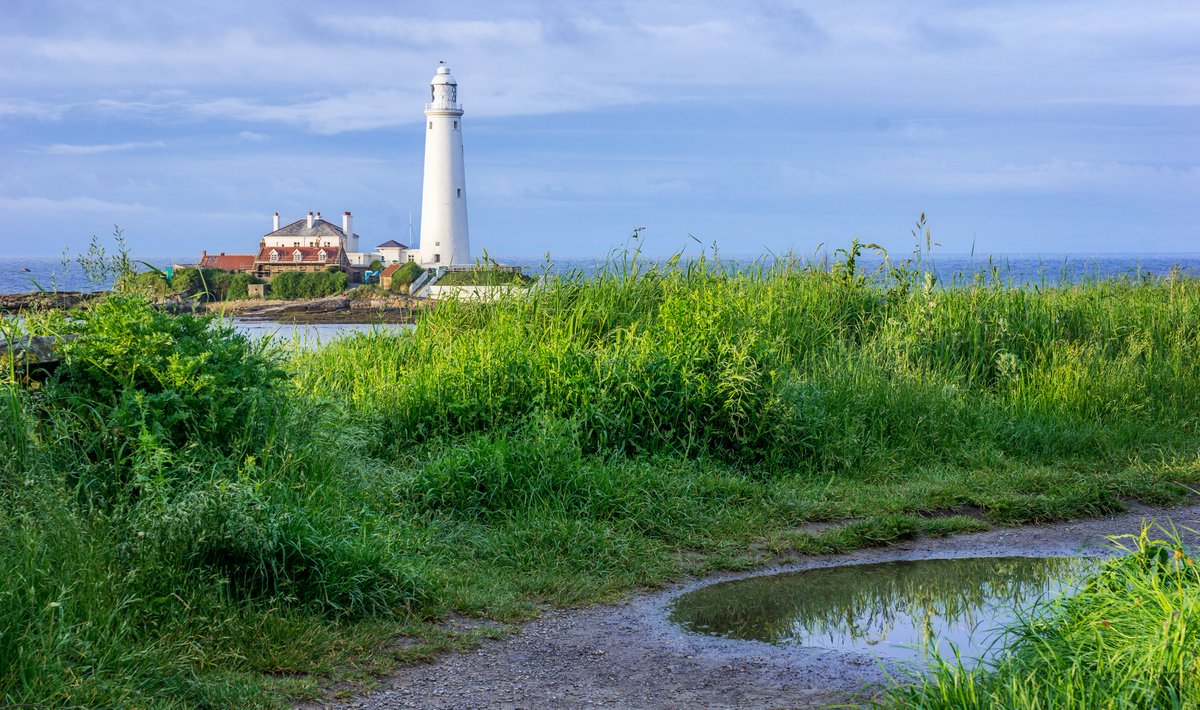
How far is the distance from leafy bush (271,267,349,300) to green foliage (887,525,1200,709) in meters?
52.0

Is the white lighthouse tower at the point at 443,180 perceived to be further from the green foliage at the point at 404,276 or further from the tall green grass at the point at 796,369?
the tall green grass at the point at 796,369

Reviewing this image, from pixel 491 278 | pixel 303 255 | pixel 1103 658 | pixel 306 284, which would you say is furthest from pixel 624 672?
pixel 303 255

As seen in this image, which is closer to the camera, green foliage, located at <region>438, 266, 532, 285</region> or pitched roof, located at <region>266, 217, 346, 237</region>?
green foliage, located at <region>438, 266, 532, 285</region>

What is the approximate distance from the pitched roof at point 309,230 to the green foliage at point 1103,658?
64.0 metres

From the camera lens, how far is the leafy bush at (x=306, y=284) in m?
53.2

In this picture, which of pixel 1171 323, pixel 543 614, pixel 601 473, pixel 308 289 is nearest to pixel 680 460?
pixel 601 473

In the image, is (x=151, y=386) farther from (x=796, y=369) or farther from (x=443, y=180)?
(x=443, y=180)

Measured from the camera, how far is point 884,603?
206 inches

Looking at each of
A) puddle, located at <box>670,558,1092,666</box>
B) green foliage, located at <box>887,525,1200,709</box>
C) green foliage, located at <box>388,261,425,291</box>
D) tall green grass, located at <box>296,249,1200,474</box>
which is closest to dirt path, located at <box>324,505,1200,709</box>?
puddle, located at <box>670,558,1092,666</box>

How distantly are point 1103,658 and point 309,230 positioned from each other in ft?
215

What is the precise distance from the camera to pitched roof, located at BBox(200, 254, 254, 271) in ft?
208

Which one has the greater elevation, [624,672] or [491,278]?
[491,278]

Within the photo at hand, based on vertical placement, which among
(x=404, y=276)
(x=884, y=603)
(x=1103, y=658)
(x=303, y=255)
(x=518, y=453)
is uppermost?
(x=303, y=255)

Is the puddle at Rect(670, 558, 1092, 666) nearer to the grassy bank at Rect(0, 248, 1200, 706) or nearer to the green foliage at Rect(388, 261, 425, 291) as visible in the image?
the grassy bank at Rect(0, 248, 1200, 706)
